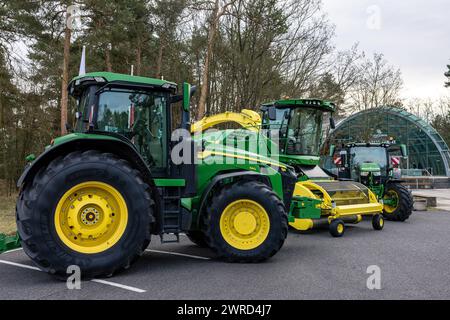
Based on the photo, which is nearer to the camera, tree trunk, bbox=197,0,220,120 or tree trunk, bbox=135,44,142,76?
tree trunk, bbox=197,0,220,120

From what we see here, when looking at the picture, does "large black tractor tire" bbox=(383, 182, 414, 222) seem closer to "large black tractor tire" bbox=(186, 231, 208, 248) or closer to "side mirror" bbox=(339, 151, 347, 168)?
"side mirror" bbox=(339, 151, 347, 168)

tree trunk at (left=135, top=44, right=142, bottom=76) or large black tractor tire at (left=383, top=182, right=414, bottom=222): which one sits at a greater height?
tree trunk at (left=135, top=44, right=142, bottom=76)

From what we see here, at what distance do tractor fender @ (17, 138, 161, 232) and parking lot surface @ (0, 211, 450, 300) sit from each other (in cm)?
100

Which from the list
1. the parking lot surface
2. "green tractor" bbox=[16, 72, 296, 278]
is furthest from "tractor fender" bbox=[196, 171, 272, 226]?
the parking lot surface

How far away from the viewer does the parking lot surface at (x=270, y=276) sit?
185 inches

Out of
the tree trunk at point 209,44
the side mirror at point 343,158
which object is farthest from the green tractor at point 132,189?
the tree trunk at point 209,44

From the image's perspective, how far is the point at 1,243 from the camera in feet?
18.4

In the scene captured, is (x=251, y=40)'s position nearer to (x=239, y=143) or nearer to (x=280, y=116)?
(x=280, y=116)

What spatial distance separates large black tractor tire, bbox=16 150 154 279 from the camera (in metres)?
4.89

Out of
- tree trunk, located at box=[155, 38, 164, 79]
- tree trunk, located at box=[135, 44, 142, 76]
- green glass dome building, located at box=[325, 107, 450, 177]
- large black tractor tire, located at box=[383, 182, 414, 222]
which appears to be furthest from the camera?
green glass dome building, located at box=[325, 107, 450, 177]

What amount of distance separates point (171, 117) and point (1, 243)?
109 inches

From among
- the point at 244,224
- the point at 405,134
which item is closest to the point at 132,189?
the point at 244,224
